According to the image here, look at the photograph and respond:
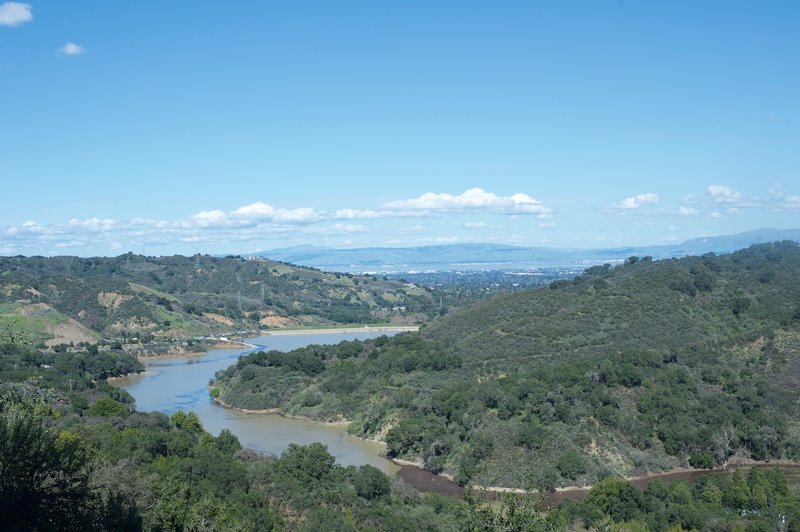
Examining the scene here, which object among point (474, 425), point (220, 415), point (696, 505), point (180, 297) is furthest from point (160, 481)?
point (180, 297)

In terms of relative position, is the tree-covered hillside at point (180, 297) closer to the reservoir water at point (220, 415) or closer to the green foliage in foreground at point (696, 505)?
the reservoir water at point (220, 415)

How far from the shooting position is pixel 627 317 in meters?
62.6

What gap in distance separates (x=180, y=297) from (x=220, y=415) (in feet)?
238

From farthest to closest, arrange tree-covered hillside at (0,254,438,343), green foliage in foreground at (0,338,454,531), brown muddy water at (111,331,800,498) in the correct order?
tree-covered hillside at (0,254,438,343) → brown muddy water at (111,331,800,498) → green foliage in foreground at (0,338,454,531)

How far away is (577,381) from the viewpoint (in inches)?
1880

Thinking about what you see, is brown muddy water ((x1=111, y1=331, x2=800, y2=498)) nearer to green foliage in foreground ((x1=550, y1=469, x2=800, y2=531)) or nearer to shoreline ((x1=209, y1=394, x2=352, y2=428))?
shoreline ((x1=209, y1=394, x2=352, y2=428))

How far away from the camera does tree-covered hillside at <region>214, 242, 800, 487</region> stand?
140 feet

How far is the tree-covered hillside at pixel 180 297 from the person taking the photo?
104125mm

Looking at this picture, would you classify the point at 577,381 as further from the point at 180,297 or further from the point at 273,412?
the point at 180,297

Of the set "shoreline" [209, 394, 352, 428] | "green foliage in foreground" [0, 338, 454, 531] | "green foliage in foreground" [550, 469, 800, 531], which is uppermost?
"green foliage in foreground" [0, 338, 454, 531]

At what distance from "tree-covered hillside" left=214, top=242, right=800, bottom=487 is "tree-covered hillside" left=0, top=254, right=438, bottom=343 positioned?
3773 cm

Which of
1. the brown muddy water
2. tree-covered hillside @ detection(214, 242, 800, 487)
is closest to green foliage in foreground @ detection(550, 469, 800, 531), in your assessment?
the brown muddy water

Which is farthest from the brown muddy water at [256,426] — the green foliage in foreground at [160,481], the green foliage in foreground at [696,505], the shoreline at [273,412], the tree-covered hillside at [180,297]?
the tree-covered hillside at [180,297]

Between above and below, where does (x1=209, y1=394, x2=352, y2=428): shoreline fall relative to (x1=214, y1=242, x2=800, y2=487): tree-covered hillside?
below
